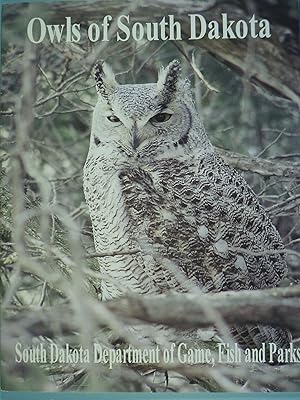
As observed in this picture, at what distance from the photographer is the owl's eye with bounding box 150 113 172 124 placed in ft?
3.99

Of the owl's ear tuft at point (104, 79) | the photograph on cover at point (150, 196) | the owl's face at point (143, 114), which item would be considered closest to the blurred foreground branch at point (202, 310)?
the photograph on cover at point (150, 196)

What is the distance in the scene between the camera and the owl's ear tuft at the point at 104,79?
124 centimetres

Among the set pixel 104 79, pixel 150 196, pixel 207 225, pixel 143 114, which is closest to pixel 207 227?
pixel 207 225

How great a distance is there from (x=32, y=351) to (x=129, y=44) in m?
0.60

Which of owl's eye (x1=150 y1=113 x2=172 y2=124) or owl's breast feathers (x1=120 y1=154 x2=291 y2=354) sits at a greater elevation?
owl's eye (x1=150 y1=113 x2=172 y2=124)

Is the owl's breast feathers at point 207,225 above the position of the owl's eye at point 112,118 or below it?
below

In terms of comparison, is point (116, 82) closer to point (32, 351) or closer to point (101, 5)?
point (101, 5)

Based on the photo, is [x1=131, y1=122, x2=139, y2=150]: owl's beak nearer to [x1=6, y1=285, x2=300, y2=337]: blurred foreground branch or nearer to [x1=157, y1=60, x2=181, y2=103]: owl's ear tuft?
[x1=157, y1=60, x2=181, y2=103]: owl's ear tuft

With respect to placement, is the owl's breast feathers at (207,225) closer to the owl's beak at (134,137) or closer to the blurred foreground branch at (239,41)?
the owl's beak at (134,137)

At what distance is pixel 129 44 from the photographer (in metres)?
1.26

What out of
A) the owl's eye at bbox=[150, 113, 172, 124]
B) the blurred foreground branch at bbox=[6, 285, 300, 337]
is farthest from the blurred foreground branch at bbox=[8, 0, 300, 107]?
the blurred foreground branch at bbox=[6, 285, 300, 337]

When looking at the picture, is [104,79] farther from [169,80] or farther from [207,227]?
[207,227]

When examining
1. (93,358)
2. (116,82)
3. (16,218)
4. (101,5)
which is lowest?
(93,358)

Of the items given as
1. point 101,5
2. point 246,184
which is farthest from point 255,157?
point 101,5
